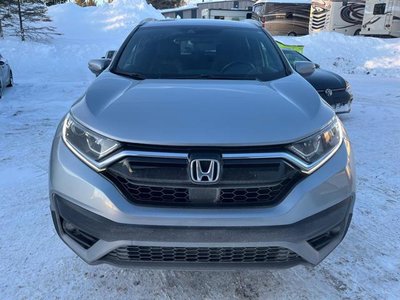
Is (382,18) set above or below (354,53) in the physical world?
above

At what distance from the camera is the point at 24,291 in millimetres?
2619

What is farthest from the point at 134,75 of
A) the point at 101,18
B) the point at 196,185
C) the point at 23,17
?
the point at 101,18

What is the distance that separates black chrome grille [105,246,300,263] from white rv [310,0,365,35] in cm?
2430

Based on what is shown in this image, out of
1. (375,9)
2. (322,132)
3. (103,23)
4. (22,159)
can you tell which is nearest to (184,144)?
(322,132)

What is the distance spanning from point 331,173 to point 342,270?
95 cm


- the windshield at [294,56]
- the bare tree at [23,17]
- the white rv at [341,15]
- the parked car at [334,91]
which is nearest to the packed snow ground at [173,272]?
Result: the parked car at [334,91]

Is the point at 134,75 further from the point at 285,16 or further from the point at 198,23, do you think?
the point at 285,16

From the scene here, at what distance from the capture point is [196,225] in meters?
2.09

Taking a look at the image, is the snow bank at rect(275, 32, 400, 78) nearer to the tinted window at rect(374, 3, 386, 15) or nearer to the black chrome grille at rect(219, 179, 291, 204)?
the tinted window at rect(374, 3, 386, 15)

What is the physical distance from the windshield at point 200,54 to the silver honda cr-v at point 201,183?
867 mm

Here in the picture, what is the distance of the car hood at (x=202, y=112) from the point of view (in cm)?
216

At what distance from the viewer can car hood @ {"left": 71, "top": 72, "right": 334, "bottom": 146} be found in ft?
7.09

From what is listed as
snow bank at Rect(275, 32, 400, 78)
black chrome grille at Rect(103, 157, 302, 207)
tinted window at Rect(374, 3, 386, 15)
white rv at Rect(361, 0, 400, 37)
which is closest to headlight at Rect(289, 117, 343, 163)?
black chrome grille at Rect(103, 157, 302, 207)

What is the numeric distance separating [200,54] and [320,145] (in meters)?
1.66
